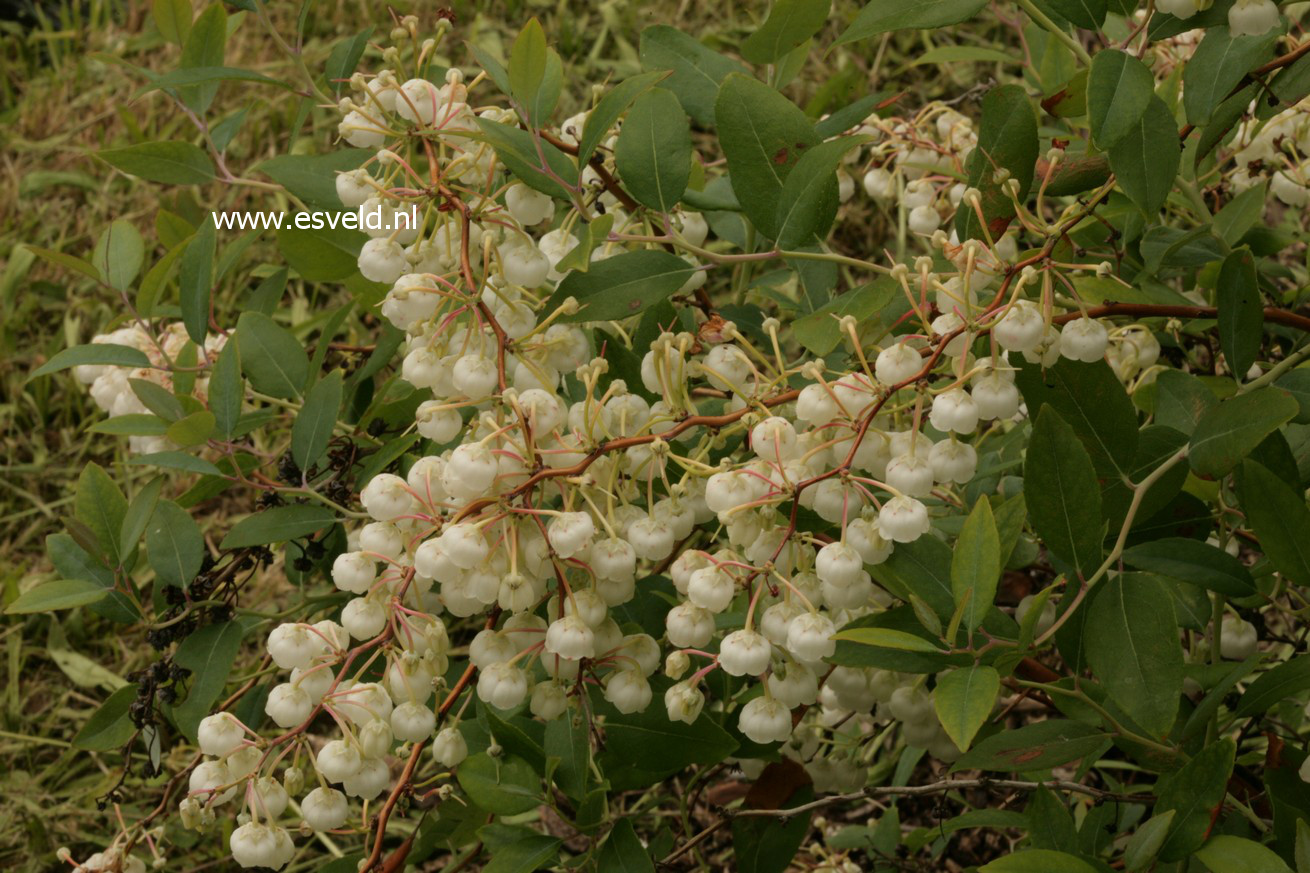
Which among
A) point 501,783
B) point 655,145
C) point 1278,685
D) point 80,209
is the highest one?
point 655,145

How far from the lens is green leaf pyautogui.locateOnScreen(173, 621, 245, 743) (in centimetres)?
119

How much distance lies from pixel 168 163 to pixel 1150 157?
0.98 m

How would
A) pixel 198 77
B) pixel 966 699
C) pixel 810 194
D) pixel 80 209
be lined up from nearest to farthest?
pixel 966 699 → pixel 810 194 → pixel 198 77 → pixel 80 209

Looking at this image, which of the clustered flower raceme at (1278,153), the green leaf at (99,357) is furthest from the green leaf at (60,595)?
the clustered flower raceme at (1278,153)

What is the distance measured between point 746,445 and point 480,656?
0.30 meters

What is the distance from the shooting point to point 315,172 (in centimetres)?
127

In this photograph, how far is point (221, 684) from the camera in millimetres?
1221

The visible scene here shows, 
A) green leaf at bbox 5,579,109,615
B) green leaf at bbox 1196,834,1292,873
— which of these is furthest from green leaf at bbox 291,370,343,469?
green leaf at bbox 1196,834,1292,873

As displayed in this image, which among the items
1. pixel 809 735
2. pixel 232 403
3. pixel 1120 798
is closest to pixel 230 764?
pixel 232 403

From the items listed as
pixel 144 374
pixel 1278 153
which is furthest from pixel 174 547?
pixel 1278 153

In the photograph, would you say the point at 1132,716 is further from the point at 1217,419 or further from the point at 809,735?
the point at 809,735

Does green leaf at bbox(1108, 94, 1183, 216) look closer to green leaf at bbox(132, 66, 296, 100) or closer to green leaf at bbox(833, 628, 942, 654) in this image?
green leaf at bbox(833, 628, 942, 654)

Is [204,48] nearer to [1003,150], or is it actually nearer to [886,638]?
[1003,150]

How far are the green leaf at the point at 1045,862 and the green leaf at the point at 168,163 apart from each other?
3.42 feet
